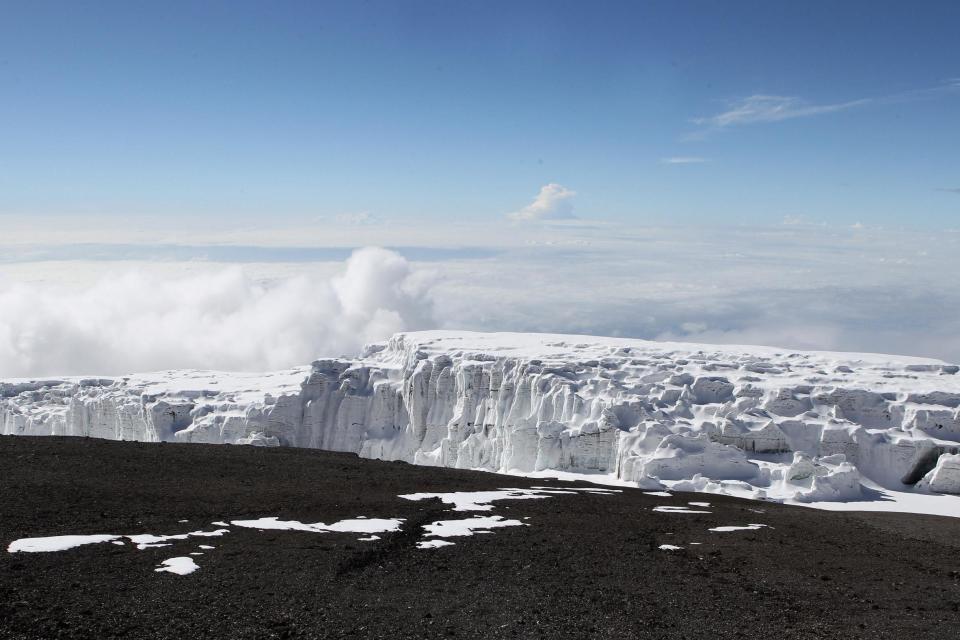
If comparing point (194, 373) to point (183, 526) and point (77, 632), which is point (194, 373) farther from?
point (77, 632)

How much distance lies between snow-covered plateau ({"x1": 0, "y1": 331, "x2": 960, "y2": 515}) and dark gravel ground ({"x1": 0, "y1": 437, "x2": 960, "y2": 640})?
10.2 m

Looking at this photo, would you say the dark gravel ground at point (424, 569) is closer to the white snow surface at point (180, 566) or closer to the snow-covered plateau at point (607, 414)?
the white snow surface at point (180, 566)

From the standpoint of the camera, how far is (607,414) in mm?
49344

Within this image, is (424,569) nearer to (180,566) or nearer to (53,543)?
(180,566)

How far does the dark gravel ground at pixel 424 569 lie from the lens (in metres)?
15.9

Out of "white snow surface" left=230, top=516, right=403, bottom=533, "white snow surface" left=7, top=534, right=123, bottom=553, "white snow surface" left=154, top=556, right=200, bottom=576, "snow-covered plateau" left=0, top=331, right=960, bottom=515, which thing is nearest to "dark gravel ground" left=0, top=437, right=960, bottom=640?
"white snow surface" left=154, top=556, right=200, bottom=576

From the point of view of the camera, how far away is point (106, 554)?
19391 millimetres

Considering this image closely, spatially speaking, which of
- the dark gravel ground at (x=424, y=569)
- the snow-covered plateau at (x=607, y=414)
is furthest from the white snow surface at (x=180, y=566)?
the snow-covered plateau at (x=607, y=414)

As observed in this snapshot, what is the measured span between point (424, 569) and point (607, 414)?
1205 inches

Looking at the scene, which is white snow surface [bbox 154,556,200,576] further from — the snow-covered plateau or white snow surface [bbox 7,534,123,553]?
the snow-covered plateau

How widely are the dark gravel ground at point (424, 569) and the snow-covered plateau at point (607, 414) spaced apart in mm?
10196

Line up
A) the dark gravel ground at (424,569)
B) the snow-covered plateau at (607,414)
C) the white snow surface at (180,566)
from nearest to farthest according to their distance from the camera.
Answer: the dark gravel ground at (424,569), the white snow surface at (180,566), the snow-covered plateau at (607,414)

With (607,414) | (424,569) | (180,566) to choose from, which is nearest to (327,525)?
(424,569)

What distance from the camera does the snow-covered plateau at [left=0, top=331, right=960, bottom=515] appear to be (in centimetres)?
4406
